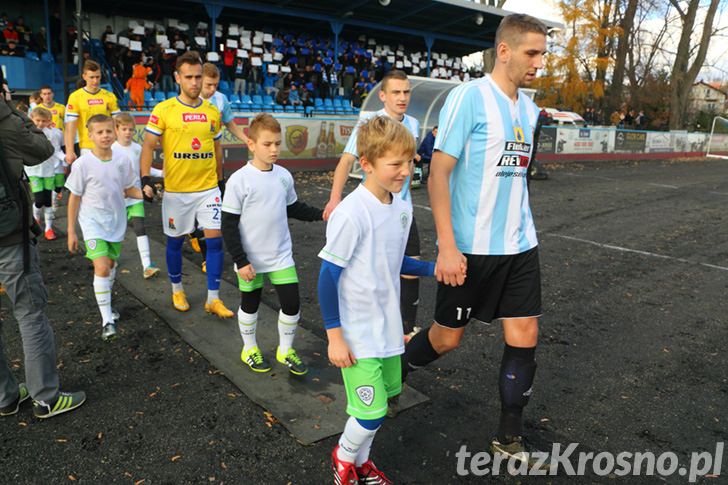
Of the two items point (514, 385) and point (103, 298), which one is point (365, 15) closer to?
point (103, 298)

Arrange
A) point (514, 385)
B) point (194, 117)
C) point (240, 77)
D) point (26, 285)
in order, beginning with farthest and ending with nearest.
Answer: point (240, 77) → point (194, 117) → point (26, 285) → point (514, 385)

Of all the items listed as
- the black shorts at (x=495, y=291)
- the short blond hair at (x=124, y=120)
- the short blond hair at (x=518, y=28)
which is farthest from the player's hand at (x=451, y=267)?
the short blond hair at (x=124, y=120)

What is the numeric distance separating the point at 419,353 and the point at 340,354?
0.92m

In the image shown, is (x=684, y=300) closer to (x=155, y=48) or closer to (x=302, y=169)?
(x=302, y=169)

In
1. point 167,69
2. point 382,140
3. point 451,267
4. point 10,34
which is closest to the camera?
point 382,140

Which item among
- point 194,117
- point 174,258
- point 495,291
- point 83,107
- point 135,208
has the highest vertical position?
point 83,107

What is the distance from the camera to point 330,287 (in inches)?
95.4

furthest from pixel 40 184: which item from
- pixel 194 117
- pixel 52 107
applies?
pixel 194 117

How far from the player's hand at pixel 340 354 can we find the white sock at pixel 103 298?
284 cm

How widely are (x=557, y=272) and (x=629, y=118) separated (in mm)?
31941

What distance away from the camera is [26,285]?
317cm

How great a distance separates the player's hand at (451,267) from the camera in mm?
2793

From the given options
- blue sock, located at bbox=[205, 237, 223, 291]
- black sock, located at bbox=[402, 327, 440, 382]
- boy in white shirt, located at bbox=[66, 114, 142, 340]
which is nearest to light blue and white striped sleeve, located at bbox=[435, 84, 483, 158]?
black sock, located at bbox=[402, 327, 440, 382]

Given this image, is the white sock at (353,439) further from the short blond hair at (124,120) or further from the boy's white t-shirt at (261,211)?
the short blond hair at (124,120)
